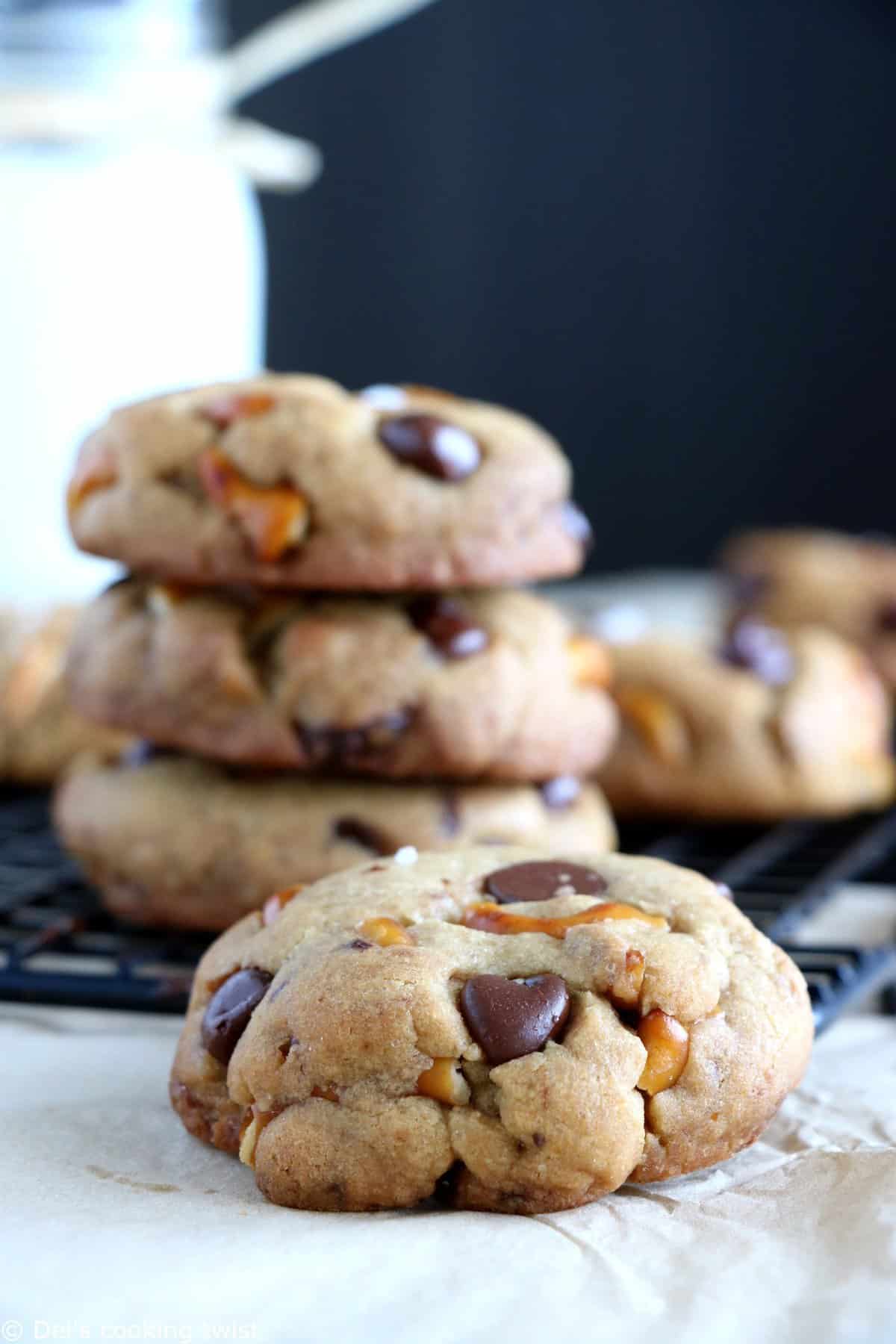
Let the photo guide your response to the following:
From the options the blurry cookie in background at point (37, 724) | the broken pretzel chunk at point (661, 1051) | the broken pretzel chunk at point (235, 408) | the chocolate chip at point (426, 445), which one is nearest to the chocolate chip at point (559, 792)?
the chocolate chip at point (426, 445)

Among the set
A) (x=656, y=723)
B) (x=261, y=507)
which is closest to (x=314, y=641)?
(x=261, y=507)

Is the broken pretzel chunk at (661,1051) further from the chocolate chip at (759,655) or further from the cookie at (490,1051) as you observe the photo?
the chocolate chip at (759,655)

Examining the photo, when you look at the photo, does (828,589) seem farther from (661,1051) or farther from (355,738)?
(661,1051)

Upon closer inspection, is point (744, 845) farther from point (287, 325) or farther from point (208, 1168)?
point (287, 325)

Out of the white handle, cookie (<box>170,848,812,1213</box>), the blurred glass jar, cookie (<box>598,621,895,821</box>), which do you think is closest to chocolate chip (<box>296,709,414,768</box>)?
cookie (<box>170,848,812,1213</box>)

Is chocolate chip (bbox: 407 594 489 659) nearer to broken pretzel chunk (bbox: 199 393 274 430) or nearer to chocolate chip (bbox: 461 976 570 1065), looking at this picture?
broken pretzel chunk (bbox: 199 393 274 430)

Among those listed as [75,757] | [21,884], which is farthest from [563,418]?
[21,884]

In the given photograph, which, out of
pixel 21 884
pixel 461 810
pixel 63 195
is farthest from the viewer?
pixel 63 195

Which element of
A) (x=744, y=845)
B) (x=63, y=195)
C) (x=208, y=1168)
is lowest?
(x=744, y=845)
